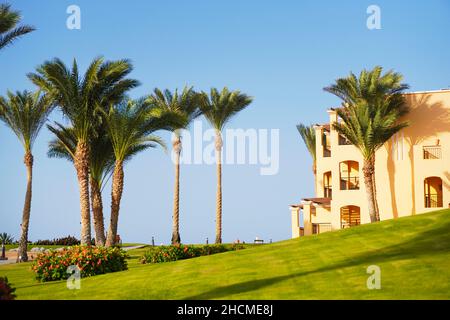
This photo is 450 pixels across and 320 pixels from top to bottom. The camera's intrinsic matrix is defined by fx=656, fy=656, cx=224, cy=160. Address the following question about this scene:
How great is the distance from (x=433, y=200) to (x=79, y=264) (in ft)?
89.7

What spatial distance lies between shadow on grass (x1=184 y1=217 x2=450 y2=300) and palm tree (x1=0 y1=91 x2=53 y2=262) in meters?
24.2

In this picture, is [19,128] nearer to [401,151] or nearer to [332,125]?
[332,125]

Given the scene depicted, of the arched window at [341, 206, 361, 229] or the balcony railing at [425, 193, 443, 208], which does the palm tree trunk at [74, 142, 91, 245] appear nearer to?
the arched window at [341, 206, 361, 229]

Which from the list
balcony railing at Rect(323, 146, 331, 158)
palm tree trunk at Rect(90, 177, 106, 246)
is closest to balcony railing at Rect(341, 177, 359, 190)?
balcony railing at Rect(323, 146, 331, 158)

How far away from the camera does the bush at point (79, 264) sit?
2464 cm

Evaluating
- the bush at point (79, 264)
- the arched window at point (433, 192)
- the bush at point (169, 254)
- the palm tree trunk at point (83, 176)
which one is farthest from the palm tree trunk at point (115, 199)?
the arched window at point (433, 192)

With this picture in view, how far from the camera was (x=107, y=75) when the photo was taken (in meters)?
37.3

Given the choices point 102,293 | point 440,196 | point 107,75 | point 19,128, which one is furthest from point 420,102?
point 102,293

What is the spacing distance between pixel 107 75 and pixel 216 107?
53.3ft

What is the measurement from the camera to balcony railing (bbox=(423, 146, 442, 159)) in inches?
1719

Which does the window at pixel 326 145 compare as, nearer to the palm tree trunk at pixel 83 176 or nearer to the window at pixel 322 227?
the window at pixel 322 227

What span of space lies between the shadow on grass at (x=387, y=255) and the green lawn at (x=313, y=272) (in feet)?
0.08

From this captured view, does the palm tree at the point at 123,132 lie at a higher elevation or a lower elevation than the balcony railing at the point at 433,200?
higher
